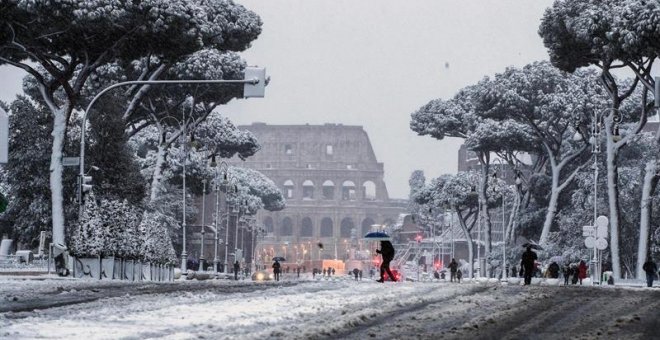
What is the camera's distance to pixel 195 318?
14211mm

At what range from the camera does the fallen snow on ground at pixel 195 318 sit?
38.0 feet

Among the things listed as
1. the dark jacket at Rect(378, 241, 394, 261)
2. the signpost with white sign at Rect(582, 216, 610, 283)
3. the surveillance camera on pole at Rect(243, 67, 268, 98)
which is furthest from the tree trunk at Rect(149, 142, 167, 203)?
the dark jacket at Rect(378, 241, 394, 261)

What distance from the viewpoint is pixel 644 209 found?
183 ft

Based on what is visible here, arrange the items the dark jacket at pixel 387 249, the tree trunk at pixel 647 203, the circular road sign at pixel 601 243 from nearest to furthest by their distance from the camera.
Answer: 1. the dark jacket at pixel 387 249
2. the circular road sign at pixel 601 243
3. the tree trunk at pixel 647 203

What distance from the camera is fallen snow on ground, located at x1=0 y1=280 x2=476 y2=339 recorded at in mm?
11570

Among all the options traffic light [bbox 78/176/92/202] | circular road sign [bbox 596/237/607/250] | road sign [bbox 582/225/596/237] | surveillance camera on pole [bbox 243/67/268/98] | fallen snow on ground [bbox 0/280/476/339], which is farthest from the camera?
road sign [bbox 582/225/596/237]

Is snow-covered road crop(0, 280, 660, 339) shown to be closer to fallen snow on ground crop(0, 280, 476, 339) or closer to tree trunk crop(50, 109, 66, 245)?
fallen snow on ground crop(0, 280, 476, 339)

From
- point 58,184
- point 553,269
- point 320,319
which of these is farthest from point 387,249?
point 320,319

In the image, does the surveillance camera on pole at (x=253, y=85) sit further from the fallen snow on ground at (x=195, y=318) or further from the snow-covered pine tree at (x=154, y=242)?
the fallen snow on ground at (x=195, y=318)

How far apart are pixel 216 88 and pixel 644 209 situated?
2464cm

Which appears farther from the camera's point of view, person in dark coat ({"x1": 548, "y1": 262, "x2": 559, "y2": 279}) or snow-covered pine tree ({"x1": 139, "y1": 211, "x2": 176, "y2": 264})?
person in dark coat ({"x1": 548, "y1": 262, "x2": 559, "y2": 279})

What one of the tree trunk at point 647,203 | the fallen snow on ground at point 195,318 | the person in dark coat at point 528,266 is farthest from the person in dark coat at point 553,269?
the fallen snow on ground at point 195,318

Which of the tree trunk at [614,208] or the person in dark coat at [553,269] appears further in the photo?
the person in dark coat at [553,269]

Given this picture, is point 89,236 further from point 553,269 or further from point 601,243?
point 553,269
